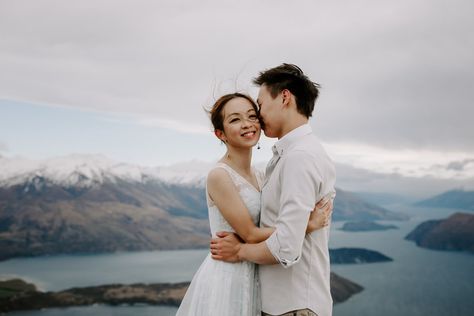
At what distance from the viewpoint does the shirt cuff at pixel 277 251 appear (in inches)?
80.4

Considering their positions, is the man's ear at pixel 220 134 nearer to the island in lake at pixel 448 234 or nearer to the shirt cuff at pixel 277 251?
the shirt cuff at pixel 277 251

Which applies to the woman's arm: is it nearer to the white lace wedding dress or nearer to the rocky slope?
the white lace wedding dress

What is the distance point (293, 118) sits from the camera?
2350 millimetres

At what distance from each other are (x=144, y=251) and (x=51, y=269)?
12.4 m

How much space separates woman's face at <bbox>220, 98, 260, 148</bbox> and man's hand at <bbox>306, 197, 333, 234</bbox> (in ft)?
1.76

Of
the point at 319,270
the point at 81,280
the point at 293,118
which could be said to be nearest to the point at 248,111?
the point at 293,118

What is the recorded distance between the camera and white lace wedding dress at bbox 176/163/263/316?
2.39m

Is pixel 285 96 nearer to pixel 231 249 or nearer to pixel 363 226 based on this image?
pixel 231 249

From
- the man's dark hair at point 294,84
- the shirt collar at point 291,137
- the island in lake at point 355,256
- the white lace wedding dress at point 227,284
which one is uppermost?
the man's dark hair at point 294,84

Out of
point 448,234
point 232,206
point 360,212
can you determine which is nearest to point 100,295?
point 360,212

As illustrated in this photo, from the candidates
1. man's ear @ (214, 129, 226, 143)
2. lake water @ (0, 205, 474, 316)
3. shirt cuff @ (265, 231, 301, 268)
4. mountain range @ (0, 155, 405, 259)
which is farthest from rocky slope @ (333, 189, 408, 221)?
shirt cuff @ (265, 231, 301, 268)

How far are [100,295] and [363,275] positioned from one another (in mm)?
30221

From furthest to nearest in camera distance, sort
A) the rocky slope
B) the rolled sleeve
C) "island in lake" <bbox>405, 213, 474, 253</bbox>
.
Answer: the rocky slope
"island in lake" <bbox>405, 213, 474, 253</bbox>
the rolled sleeve

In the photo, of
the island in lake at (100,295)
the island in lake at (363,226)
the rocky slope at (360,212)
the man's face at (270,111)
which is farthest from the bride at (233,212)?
the rocky slope at (360,212)
